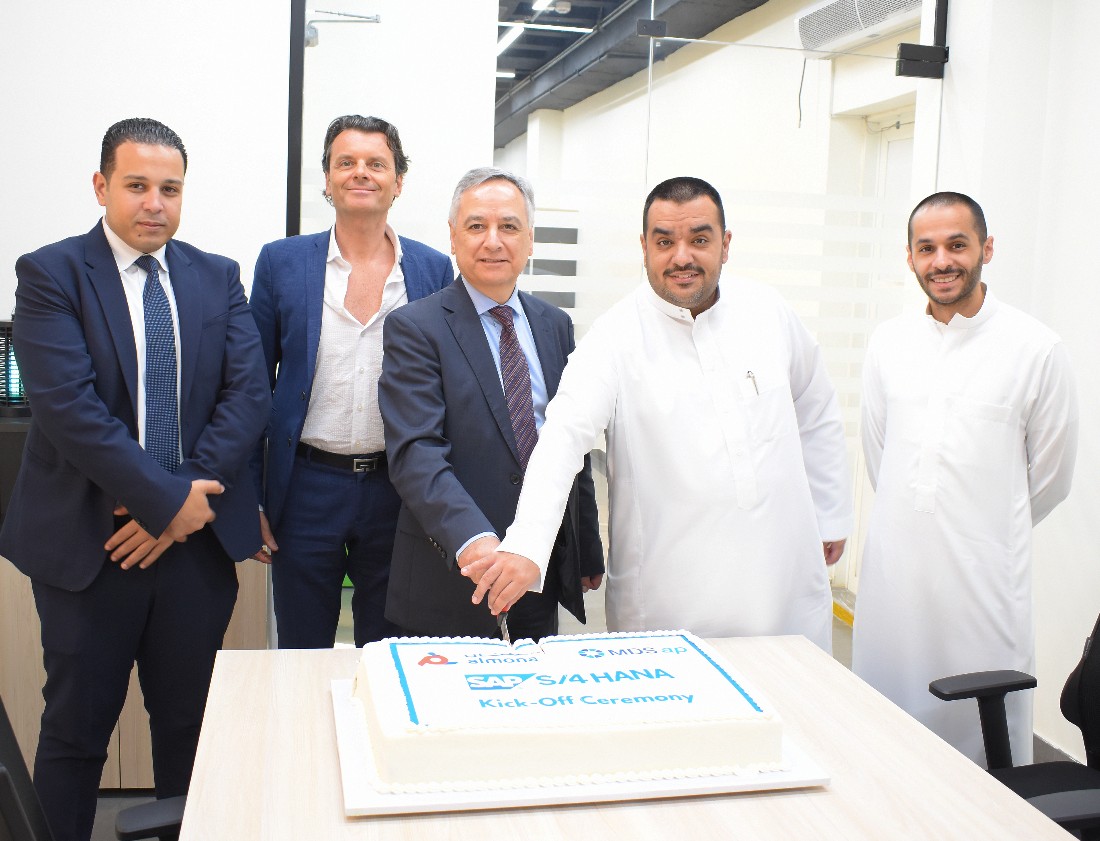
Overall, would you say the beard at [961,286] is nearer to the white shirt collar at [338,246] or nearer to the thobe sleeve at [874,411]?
the thobe sleeve at [874,411]

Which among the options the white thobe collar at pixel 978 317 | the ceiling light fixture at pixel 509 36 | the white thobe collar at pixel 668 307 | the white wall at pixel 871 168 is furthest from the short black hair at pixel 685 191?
the ceiling light fixture at pixel 509 36

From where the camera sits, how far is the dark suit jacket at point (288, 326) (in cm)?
262

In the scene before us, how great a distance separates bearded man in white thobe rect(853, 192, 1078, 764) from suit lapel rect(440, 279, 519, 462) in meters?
1.21

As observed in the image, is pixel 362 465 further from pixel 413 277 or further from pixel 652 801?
pixel 652 801

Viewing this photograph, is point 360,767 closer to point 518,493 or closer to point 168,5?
point 518,493

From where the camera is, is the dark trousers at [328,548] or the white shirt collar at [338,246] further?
the white shirt collar at [338,246]

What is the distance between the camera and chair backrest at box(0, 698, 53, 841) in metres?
1.28

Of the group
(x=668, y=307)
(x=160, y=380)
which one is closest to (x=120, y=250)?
(x=160, y=380)

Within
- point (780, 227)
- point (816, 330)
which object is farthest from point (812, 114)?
point (816, 330)

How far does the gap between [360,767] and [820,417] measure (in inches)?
62.2

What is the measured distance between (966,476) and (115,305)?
7.03 feet

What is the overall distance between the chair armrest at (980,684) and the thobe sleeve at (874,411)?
0.87m

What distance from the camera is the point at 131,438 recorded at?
87.9 inches

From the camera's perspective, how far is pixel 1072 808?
5.57 feet
